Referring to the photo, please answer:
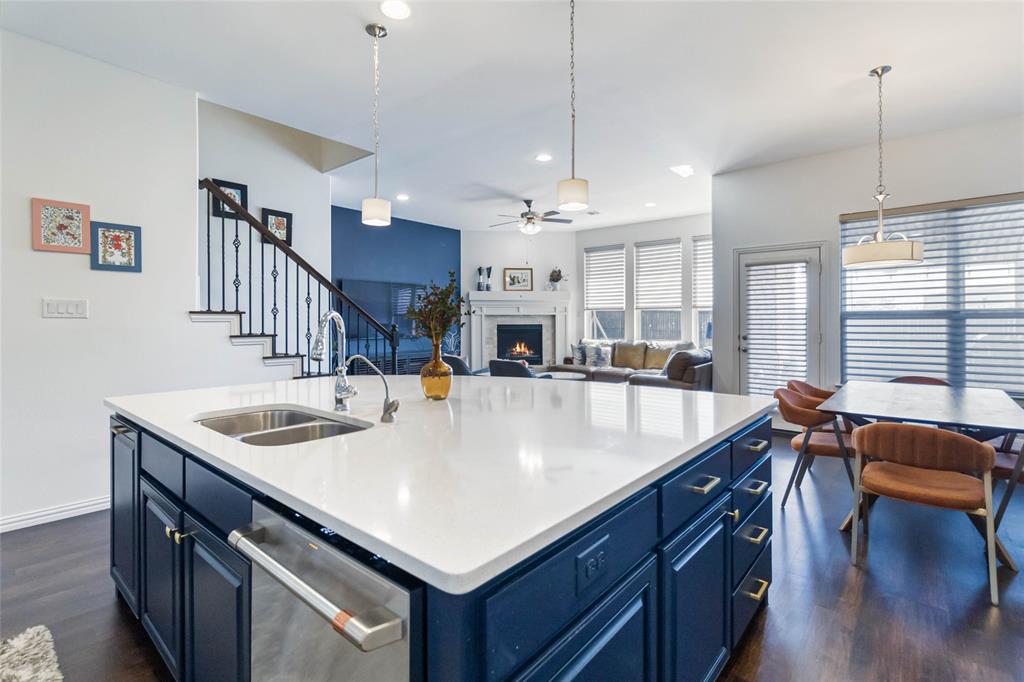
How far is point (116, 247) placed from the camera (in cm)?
321

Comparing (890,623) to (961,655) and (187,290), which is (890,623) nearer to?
(961,655)

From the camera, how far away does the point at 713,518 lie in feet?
4.78

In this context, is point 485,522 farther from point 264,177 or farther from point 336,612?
point 264,177

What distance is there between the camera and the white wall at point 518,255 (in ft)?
28.6

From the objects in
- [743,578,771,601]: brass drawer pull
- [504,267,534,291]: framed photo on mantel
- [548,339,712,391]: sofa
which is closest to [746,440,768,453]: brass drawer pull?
[743,578,771,601]: brass drawer pull

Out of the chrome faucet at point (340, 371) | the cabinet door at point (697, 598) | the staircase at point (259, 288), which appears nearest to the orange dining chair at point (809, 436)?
the cabinet door at point (697, 598)

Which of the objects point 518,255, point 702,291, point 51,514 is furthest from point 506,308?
point 51,514

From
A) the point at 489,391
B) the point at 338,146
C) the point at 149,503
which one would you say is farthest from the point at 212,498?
the point at 338,146

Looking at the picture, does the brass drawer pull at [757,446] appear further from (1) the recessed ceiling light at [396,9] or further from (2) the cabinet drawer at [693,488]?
(1) the recessed ceiling light at [396,9]

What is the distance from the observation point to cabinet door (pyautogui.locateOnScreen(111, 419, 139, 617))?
5.84ft

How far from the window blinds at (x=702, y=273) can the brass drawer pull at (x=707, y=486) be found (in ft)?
21.5

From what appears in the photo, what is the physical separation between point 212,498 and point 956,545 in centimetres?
347

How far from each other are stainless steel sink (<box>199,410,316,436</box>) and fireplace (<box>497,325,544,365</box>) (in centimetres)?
694

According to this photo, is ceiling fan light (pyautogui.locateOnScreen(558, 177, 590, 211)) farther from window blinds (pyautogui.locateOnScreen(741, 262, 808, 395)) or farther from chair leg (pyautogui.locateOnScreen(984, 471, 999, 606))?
window blinds (pyautogui.locateOnScreen(741, 262, 808, 395))
